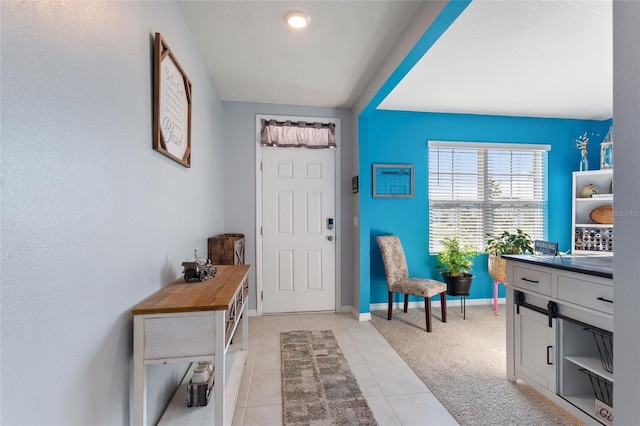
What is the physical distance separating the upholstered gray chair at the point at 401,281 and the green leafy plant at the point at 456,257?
35cm

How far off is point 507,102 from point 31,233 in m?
4.15

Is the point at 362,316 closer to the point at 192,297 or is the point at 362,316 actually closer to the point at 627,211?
the point at 192,297

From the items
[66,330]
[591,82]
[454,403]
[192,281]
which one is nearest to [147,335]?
[66,330]

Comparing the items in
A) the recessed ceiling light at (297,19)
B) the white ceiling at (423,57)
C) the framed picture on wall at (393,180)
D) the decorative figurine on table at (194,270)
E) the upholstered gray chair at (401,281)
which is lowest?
the upholstered gray chair at (401,281)

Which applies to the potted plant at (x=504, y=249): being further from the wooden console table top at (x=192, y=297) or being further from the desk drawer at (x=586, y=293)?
the wooden console table top at (x=192, y=297)

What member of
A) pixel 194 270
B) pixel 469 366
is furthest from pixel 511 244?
pixel 194 270

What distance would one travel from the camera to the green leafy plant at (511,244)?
323 cm

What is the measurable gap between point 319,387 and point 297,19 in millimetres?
2457

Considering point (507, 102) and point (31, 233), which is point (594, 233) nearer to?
point (507, 102)

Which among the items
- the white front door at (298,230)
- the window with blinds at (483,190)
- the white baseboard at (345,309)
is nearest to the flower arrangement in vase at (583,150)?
the window with blinds at (483,190)

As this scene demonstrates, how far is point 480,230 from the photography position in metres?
3.69

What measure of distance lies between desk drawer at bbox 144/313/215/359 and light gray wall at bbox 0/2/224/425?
11cm

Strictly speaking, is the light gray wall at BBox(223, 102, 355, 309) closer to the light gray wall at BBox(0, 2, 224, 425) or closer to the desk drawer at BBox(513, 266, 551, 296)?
the light gray wall at BBox(0, 2, 224, 425)

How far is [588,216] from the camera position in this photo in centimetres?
359
